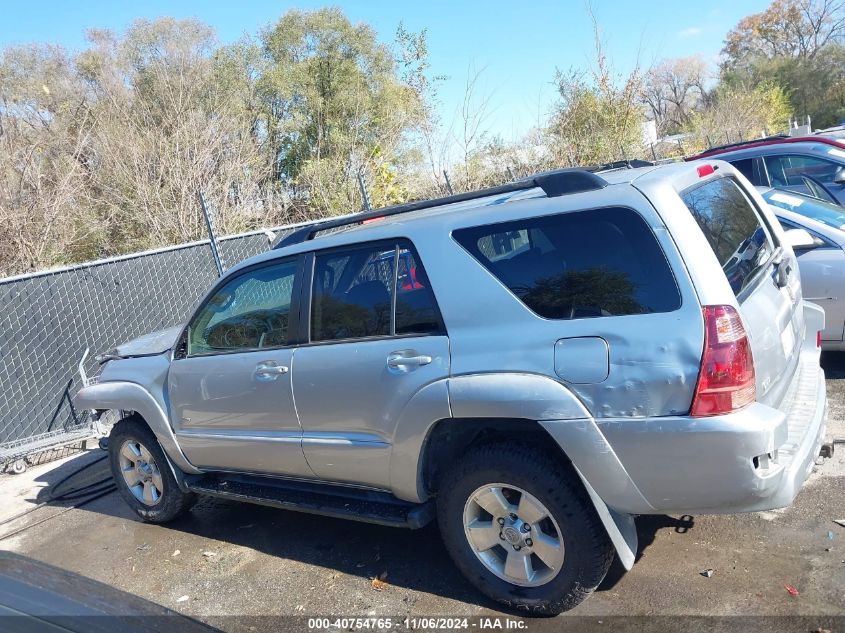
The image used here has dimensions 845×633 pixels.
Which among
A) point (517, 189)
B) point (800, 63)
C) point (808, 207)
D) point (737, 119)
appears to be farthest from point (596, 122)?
point (800, 63)

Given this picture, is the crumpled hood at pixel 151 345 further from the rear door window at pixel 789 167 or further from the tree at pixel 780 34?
the tree at pixel 780 34

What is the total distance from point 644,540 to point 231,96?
16.6 metres

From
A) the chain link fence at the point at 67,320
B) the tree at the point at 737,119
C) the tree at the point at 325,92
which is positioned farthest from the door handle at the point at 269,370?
the tree at the point at 737,119

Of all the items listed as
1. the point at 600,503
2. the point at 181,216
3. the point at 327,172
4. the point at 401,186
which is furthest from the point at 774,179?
the point at 327,172

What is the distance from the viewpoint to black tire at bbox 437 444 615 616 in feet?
10.3

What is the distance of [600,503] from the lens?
121 inches

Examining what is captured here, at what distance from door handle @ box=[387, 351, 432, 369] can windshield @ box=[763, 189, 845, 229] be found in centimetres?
428

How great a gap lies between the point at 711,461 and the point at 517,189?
65.5 inches

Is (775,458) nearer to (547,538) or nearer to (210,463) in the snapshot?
(547,538)

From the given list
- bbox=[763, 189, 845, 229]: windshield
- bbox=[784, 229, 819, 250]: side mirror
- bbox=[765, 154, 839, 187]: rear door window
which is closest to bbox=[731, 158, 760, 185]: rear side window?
bbox=[765, 154, 839, 187]: rear door window

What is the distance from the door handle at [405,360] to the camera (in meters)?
3.44

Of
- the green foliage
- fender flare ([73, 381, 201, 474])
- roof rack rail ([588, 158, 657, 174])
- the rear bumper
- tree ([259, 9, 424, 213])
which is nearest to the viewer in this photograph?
the rear bumper

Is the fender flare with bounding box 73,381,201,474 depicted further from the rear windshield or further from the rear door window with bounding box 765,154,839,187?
the rear door window with bounding box 765,154,839,187

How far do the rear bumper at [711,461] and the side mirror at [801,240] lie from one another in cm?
321
